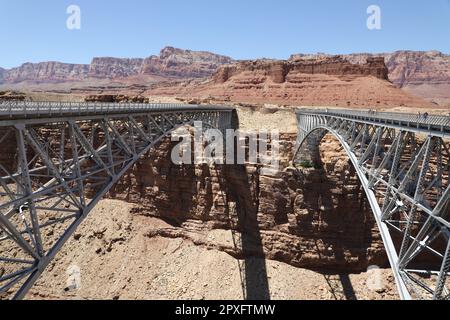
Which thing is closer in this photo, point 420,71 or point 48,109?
point 48,109

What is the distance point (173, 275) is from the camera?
31.6 m

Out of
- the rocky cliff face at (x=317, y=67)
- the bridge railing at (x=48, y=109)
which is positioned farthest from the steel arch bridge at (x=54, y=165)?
the rocky cliff face at (x=317, y=67)

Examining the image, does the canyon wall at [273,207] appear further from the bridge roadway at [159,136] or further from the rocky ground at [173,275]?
the bridge roadway at [159,136]

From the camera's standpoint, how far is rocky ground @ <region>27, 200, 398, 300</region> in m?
29.6

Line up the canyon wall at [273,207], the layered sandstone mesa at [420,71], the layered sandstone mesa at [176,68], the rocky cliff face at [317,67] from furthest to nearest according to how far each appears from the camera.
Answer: the layered sandstone mesa at [176,68]
the layered sandstone mesa at [420,71]
the rocky cliff face at [317,67]
the canyon wall at [273,207]

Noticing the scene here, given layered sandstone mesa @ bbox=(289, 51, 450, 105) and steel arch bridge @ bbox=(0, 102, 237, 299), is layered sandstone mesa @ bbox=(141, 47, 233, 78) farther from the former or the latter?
steel arch bridge @ bbox=(0, 102, 237, 299)

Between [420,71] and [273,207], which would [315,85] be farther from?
[420,71]

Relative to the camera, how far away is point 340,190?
103 ft

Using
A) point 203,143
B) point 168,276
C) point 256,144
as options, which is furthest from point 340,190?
point 168,276

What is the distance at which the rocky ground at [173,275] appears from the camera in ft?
97.2

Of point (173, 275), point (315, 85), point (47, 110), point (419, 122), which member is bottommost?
point (173, 275)

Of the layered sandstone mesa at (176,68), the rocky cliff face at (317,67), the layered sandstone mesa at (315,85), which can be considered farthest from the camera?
the layered sandstone mesa at (176,68)

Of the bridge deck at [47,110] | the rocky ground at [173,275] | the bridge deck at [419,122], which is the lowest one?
the rocky ground at [173,275]

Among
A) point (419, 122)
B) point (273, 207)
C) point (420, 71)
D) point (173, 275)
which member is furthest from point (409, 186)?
point (420, 71)
